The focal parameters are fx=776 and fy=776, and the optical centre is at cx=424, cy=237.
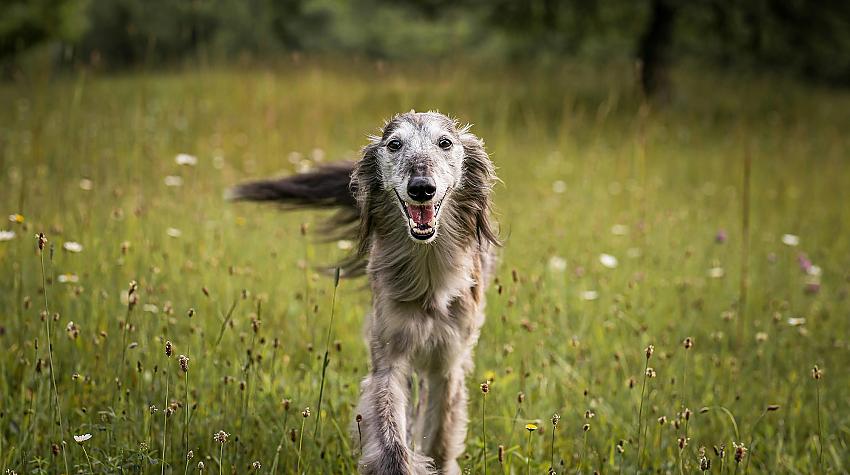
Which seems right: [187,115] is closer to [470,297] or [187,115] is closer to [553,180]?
[553,180]

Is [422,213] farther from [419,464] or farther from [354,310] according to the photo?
[354,310]

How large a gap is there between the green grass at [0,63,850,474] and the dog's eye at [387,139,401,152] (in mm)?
742

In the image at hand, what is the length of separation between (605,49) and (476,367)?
59.3ft

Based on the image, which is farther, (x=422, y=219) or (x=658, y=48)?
(x=658, y=48)

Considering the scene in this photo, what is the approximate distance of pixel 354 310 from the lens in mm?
4324

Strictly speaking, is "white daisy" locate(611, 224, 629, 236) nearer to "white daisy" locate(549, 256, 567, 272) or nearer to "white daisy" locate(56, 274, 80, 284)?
"white daisy" locate(549, 256, 567, 272)

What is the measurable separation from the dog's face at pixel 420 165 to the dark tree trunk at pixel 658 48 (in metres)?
10.3

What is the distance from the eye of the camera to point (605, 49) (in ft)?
67.2

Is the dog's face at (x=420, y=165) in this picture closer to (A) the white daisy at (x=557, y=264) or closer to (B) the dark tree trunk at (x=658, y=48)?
(A) the white daisy at (x=557, y=264)

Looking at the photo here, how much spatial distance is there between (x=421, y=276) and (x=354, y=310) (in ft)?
5.29

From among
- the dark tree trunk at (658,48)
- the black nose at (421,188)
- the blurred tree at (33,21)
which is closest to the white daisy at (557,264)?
the black nose at (421,188)

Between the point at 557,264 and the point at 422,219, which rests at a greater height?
the point at 422,219

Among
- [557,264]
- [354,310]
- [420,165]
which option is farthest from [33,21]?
[420,165]

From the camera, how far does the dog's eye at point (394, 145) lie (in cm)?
269
